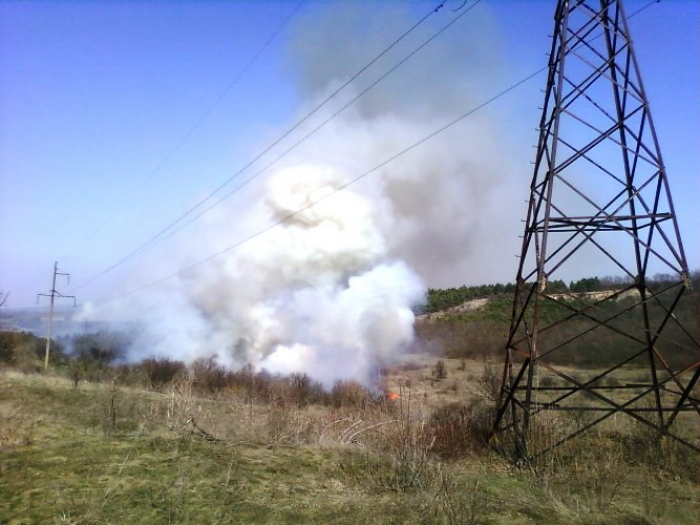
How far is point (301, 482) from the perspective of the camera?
9.18 meters

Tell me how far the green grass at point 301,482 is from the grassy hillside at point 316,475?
0.03 meters

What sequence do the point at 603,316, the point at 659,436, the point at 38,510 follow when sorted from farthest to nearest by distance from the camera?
the point at 603,316 < the point at 659,436 < the point at 38,510

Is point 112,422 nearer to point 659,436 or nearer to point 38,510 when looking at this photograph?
point 38,510

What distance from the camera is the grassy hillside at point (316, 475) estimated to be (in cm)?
755

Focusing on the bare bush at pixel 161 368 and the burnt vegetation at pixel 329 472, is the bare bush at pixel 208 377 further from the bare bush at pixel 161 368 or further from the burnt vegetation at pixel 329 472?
the burnt vegetation at pixel 329 472

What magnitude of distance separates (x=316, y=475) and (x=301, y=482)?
0.51 metres

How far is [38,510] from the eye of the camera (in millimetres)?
7254

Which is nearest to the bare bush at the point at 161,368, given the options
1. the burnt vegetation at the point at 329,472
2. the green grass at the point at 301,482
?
the burnt vegetation at the point at 329,472

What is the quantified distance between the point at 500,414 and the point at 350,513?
18.5 feet

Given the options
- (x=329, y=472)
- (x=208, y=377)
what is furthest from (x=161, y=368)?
(x=329, y=472)

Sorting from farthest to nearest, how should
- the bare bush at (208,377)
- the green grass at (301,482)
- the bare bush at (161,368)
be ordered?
the bare bush at (161,368) < the bare bush at (208,377) < the green grass at (301,482)

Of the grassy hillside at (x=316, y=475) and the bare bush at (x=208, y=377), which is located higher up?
the bare bush at (x=208, y=377)

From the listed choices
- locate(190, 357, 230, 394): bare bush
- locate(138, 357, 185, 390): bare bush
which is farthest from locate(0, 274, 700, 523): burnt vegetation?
locate(138, 357, 185, 390): bare bush

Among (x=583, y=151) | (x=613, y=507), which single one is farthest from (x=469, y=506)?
(x=583, y=151)
